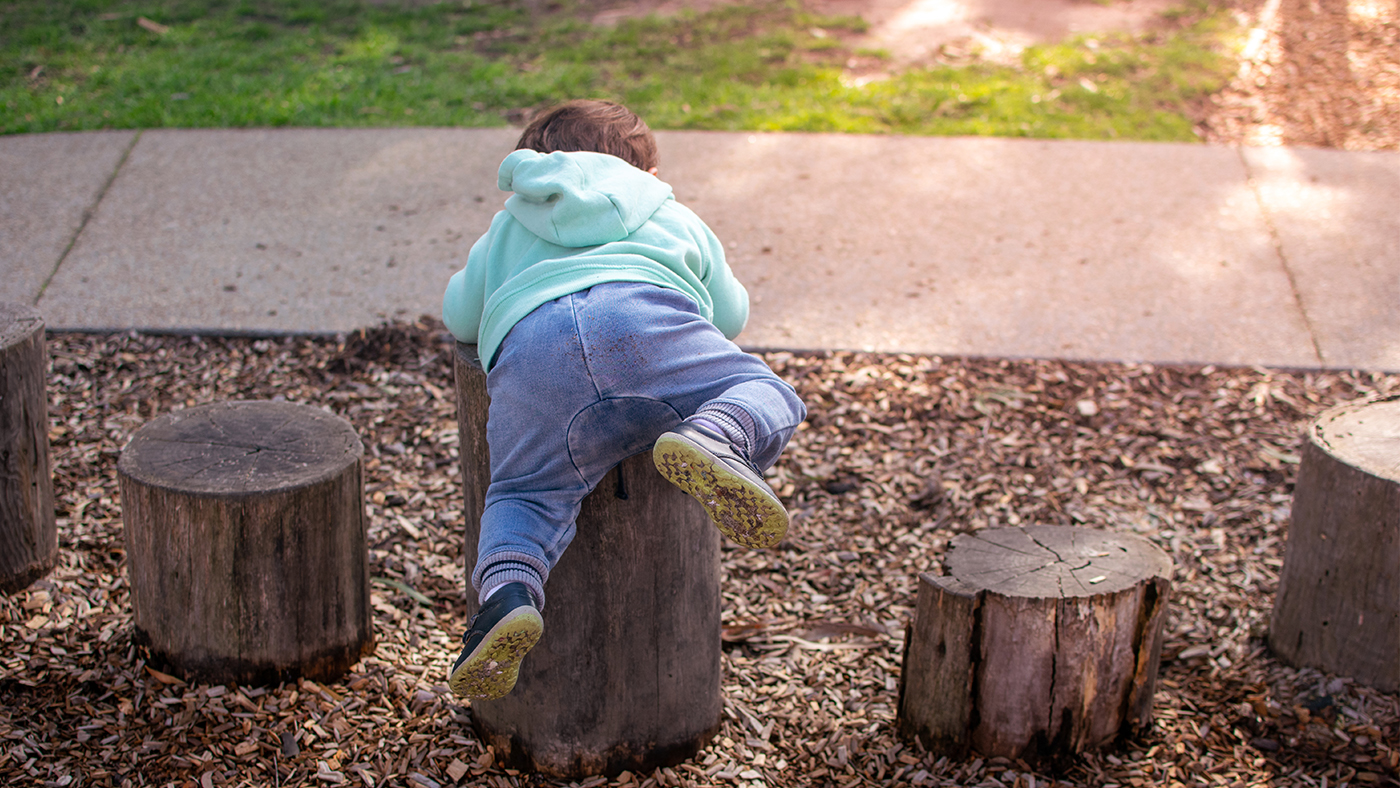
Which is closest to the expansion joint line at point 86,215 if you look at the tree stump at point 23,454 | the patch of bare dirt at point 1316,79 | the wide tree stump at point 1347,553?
the tree stump at point 23,454

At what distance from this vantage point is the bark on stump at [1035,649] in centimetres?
258

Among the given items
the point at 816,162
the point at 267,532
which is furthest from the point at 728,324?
the point at 816,162

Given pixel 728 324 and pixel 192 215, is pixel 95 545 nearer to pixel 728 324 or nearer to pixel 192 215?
pixel 728 324

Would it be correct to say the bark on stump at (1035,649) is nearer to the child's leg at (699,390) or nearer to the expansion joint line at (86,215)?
the child's leg at (699,390)

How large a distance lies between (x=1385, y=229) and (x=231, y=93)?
5.54 metres

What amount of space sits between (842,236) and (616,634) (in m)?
3.07

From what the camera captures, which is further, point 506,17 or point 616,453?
point 506,17

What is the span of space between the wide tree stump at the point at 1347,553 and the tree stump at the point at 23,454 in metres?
3.08

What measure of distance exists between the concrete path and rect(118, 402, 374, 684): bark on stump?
178 centimetres

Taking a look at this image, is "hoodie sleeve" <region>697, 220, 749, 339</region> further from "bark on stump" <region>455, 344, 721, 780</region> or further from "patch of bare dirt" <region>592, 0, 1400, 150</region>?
"patch of bare dirt" <region>592, 0, 1400, 150</region>

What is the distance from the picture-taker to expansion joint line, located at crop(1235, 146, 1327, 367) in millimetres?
4523

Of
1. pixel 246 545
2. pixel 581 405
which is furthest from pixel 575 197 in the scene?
pixel 246 545

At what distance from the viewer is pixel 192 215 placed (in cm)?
527

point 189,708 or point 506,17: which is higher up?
point 506,17
